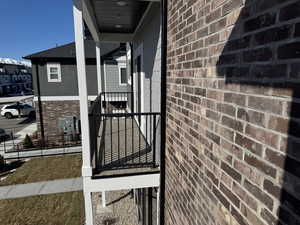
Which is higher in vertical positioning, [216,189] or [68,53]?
[68,53]

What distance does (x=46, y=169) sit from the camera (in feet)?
31.0

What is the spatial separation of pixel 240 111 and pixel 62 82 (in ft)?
49.2

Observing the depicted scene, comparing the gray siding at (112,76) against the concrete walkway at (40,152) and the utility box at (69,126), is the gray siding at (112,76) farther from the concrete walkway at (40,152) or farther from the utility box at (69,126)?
the concrete walkway at (40,152)

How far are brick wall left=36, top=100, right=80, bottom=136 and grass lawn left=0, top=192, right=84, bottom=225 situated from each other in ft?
26.5

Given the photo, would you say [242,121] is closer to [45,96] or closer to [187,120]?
[187,120]

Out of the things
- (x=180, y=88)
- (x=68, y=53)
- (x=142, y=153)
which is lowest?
(x=142, y=153)

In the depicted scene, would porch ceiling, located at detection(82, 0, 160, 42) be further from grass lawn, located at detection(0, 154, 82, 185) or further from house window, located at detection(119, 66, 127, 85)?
house window, located at detection(119, 66, 127, 85)

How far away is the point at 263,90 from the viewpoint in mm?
1019

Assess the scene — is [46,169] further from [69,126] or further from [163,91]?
[163,91]

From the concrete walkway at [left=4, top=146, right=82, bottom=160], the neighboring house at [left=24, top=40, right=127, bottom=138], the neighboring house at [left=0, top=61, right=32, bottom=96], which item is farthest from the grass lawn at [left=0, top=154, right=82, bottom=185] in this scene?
the neighboring house at [left=0, top=61, right=32, bottom=96]

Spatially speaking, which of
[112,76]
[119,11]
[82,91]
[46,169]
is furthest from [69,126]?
[82,91]

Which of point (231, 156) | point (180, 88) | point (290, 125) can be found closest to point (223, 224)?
point (231, 156)

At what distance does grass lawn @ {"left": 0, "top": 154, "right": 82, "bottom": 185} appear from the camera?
8586 millimetres

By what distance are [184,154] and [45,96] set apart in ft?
47.6
